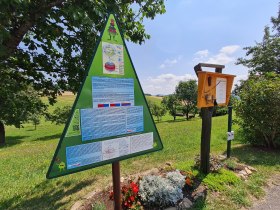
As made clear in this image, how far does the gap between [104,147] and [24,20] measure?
2.66 m

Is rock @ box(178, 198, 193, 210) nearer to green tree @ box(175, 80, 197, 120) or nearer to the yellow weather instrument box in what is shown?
the yellow weather instrument box

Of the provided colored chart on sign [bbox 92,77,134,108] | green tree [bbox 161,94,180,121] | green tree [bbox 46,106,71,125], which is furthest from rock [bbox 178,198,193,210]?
green tree [bbox 161,94,180,121]

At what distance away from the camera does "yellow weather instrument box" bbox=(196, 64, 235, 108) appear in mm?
4355

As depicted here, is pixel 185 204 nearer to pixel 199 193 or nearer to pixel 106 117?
pixel 199 193

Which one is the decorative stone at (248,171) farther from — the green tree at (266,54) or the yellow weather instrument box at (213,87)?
the green tree at (266,54)

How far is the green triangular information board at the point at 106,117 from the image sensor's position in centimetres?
248

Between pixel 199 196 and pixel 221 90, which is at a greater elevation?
pixel 221 90

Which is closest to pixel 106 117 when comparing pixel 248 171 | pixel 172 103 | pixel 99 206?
pixel 99 206

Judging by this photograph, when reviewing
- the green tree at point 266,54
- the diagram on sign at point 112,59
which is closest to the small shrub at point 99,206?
the diagram on sign at point 112,59

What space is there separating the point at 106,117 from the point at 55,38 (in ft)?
11.3

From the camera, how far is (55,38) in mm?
5285

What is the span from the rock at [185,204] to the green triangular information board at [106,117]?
4.16 ft

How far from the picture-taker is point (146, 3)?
4664mm

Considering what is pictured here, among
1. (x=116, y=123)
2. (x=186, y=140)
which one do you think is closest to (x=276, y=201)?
(x=116, y=123)
